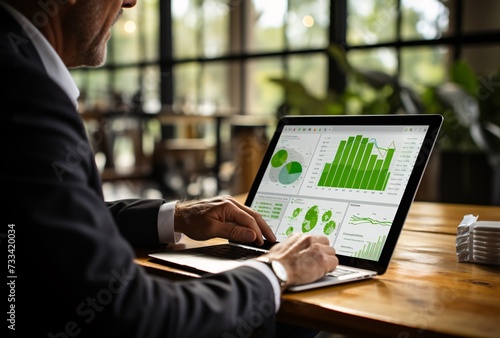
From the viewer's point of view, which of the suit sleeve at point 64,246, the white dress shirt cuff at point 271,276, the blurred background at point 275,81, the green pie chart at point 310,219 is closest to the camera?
the suit sleeve at point 64,246

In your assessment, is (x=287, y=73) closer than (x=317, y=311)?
No

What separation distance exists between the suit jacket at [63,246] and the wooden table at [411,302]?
0.42ft

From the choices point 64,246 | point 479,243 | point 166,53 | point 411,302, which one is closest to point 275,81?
point 479,243

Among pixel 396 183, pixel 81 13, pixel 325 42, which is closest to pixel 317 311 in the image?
pixel 396 183

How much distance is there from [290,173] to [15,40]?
2.06ft

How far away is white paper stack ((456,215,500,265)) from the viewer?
3.50 feet

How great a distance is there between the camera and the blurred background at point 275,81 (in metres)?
3.74

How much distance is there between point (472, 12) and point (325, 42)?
5.72ft

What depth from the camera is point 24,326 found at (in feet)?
2.50

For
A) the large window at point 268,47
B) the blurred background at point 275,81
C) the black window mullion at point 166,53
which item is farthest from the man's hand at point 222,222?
the black window mullion at point 166,53

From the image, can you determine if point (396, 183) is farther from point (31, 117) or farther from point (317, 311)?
point (31, 117)

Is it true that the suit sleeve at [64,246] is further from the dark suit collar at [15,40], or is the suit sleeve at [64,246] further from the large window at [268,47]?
the large window at [268,47]

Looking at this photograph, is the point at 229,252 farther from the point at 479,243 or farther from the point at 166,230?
the point at 479,243

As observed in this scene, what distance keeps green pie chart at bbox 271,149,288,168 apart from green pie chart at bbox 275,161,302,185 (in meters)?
0.02
